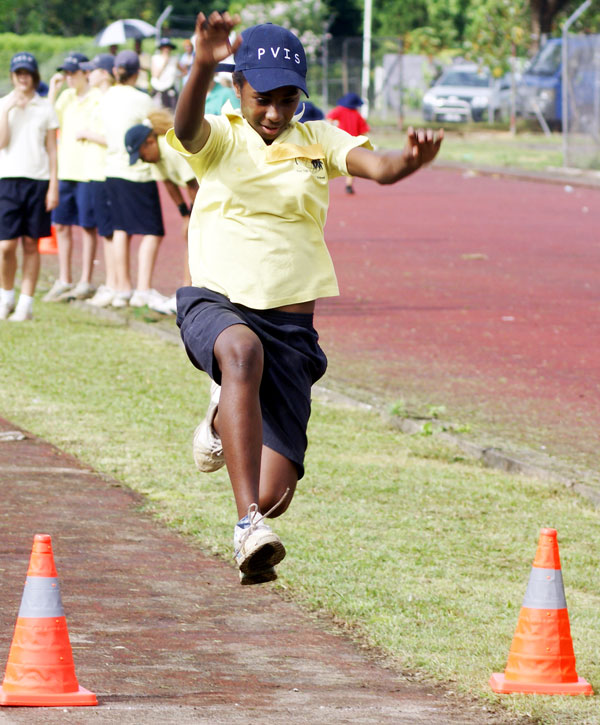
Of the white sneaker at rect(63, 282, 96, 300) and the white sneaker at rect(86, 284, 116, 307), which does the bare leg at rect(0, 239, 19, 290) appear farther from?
the white sneaker at rect(63, 282, 96, 300)

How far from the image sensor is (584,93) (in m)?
29.3

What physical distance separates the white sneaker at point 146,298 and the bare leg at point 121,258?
154 mm

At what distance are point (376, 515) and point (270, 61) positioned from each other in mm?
3047

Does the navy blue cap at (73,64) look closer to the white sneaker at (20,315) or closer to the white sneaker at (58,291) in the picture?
the white sneaker at (58,291)

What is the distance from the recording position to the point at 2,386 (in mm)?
10672

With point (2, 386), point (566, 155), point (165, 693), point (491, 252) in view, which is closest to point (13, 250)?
point (2, 386)

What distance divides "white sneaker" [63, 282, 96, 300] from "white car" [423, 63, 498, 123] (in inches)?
1270

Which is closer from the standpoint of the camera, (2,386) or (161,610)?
(161,610)

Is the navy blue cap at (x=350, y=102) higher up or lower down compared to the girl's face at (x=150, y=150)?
lower down

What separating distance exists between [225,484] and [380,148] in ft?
92.9

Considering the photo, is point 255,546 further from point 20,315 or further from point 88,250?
point 88,250

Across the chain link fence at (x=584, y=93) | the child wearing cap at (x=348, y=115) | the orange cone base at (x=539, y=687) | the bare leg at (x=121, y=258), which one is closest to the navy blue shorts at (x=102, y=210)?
the bare leg at (x=121, y=258)

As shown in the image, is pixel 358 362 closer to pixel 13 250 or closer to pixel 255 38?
pixel 13 250

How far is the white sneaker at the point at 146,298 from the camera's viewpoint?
46.3 ft
